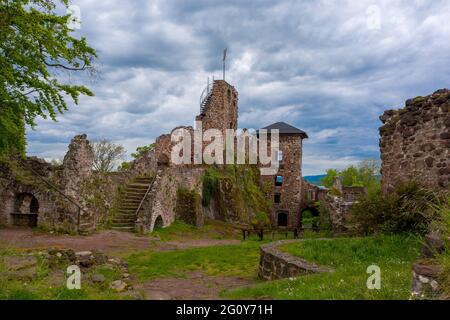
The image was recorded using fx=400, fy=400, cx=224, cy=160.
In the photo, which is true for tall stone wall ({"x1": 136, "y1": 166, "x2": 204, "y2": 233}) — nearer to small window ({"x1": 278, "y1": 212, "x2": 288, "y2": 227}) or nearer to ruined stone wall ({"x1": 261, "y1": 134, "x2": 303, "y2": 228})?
ruined stone wall ({"x1": 261, "y1": 134, "x2": 303, "y2": 228})

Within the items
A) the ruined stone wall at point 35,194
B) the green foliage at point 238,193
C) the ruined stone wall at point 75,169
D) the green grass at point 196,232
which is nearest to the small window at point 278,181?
the green foliage at point 238,193

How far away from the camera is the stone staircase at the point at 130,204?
66.2 feet

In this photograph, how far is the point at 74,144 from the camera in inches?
731

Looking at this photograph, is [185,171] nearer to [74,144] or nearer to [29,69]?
[74,144]

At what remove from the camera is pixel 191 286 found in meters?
9.68

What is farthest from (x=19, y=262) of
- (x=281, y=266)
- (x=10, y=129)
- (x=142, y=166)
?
(x=142, y=166)

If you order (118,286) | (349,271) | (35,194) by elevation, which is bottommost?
(118,286)

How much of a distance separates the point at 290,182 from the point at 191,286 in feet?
110

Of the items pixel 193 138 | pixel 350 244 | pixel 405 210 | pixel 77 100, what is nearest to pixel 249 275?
pixel 350 244

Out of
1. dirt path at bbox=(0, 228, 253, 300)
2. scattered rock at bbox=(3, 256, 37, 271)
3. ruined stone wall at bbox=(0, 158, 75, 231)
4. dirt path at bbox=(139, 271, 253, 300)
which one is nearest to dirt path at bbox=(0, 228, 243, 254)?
dirt path at bbox=(0, 228, 253, 300)

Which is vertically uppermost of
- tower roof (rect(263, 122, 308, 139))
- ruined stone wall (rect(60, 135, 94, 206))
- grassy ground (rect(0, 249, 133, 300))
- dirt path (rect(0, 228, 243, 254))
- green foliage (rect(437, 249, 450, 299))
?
tower roof (rect(263, 122, 308, 139))

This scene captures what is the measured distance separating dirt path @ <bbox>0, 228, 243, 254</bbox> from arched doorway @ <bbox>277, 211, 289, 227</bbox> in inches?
978

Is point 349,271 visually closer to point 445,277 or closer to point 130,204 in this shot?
point 445,277

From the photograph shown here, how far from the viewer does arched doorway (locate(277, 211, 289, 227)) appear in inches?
1663
